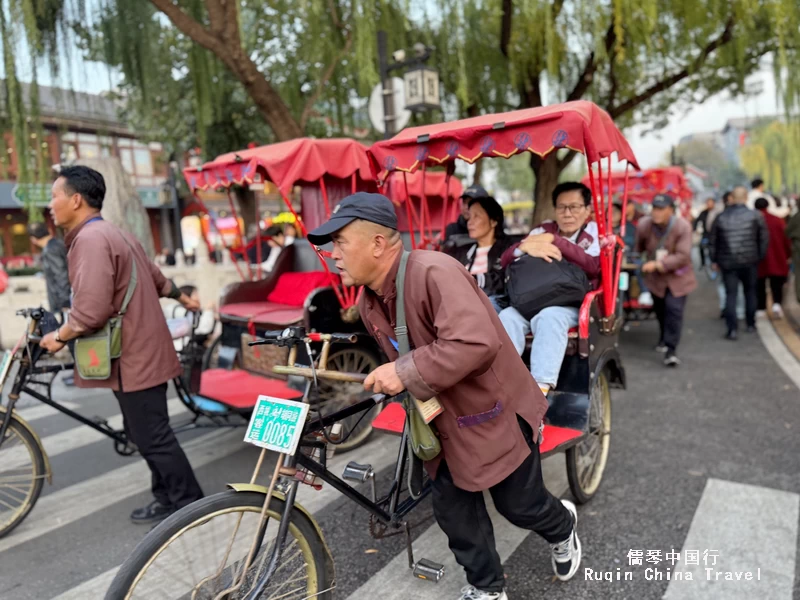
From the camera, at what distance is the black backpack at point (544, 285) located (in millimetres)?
3283

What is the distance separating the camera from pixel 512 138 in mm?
3182

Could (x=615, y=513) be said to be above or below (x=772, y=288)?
below

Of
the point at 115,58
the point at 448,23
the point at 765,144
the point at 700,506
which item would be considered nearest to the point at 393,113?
the point at 448,23

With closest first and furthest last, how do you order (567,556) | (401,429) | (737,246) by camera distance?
(567,556)
(401,429)
(737,246)

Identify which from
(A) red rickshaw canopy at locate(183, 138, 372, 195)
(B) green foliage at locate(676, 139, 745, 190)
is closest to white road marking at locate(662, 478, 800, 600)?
(A) red rickshaw canopy at locate(183, 138, 372, 195)

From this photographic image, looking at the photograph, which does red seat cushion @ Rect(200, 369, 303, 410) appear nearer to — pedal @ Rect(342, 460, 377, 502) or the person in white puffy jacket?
the person in white puffy jacket

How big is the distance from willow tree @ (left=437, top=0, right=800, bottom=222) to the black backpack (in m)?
3.84

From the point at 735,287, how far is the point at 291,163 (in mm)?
5702

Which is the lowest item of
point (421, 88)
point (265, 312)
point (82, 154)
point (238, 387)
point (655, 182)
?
point (238, 387)

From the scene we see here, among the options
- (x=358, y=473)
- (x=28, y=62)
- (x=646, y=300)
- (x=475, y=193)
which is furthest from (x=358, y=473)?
(x=28, y=62)

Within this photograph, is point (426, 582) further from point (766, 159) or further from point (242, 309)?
point (766, 159)

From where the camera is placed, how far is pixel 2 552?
3.03 metres

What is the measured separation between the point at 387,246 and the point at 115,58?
6583 millimetres

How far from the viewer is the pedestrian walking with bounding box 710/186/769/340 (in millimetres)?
6953
